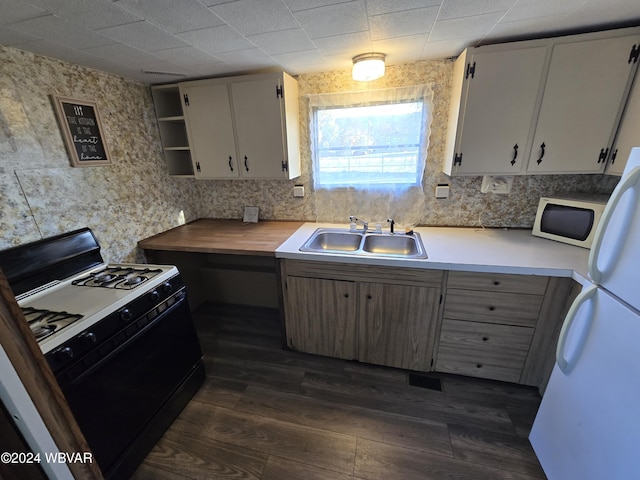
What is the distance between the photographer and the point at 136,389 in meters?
1.35

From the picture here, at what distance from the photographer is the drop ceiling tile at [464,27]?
1.24 metres

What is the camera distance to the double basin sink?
6.58ft

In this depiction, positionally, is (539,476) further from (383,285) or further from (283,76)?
(283,76)

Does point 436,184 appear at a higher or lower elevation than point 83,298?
higher

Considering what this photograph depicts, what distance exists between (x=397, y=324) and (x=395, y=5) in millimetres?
1703

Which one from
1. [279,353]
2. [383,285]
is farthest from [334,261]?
[279,353]

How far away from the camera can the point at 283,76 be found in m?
1.85

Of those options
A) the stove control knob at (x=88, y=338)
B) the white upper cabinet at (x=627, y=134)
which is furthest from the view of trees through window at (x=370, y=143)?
the stove control knob at (x=88, y=338)

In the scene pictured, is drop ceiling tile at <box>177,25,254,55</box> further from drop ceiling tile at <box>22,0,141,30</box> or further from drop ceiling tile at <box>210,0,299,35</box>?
drop ceiling tile at <box>22,0,141,30</box>

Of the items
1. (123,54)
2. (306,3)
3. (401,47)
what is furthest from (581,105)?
(123,54)

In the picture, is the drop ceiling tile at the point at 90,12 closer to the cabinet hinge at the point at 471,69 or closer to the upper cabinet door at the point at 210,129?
the upper cabinet door at the point at 210,129

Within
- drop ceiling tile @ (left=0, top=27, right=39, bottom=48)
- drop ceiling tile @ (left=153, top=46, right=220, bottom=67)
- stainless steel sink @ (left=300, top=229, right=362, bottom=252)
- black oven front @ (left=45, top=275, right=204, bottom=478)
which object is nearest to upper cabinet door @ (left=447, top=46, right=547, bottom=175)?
stainless steel sink @ (left=300, top=229, right=362, bottom=252)

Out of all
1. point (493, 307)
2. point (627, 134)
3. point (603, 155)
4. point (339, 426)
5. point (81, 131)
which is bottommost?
point (339, 426)

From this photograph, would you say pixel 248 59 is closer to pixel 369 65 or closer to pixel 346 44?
pixel 346 44
